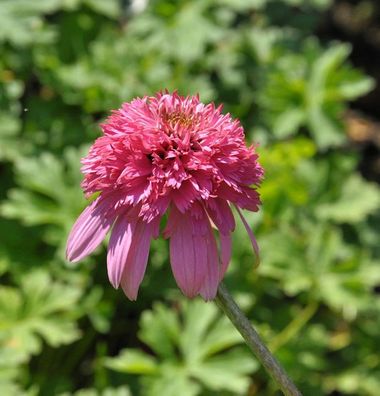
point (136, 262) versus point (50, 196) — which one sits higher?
point (50, 196)

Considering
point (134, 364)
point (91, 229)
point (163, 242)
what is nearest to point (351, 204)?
point (163, 242)

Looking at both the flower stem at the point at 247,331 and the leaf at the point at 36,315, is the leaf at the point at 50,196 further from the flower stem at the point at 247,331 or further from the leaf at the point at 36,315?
the flower stem at the point at 247,331

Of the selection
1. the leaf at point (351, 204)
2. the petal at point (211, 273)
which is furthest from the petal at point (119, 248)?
the leaf at point (351, 204)

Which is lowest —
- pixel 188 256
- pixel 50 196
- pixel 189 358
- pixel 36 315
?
pixel 188 256

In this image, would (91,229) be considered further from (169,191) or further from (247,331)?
(247,331)

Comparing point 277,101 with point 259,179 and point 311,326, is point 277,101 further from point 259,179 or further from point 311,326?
point 259,179

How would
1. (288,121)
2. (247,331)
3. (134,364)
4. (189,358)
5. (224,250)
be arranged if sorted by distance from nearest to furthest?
(247,331), (224,250), (134,364), (189,358), (288,121)

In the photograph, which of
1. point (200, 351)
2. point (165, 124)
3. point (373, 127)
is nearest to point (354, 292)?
point (200, 351)
